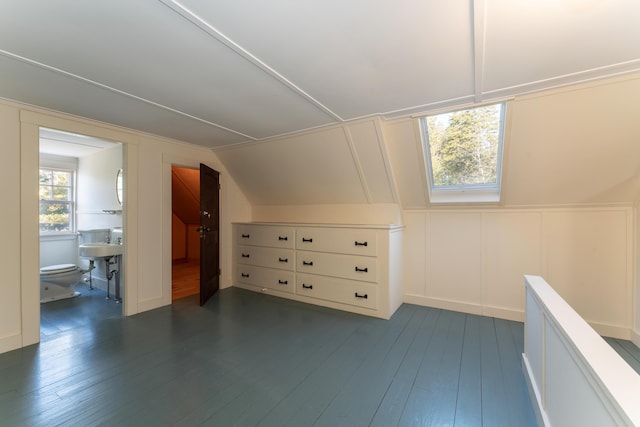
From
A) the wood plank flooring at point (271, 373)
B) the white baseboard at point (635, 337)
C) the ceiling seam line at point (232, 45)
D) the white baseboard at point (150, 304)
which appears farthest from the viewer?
the white baseboard at point (150, 304)

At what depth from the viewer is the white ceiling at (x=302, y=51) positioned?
4.20ft

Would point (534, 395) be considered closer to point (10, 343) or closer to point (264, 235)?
point (264, 235)

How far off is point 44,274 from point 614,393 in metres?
5.00

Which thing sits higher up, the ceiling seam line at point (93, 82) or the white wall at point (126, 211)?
the ceiling seam line at point (93, 82)

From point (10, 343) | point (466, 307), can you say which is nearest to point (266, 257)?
point (10, 343)

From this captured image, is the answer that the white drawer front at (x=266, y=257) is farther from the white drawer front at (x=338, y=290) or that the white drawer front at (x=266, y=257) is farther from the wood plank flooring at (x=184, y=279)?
the wood plank flooring at (x=184, y=279)

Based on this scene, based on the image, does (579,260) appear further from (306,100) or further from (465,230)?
(306,100)

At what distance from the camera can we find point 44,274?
3344 millimetres

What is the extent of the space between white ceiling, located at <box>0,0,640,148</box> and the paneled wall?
1444 mm

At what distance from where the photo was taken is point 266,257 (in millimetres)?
3936

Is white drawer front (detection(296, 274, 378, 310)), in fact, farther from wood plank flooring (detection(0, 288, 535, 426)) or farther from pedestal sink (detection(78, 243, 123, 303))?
pedestal sink (detection(78, 243, 123, 303))

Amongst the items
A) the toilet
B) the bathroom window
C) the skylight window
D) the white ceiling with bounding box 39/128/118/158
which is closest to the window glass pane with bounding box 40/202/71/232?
the bathroom window

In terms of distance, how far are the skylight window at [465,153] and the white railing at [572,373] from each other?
145 cm

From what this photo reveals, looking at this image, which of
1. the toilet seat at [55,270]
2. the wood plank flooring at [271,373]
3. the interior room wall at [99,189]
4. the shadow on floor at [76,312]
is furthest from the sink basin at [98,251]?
the wood plank flooring at [271,373]
